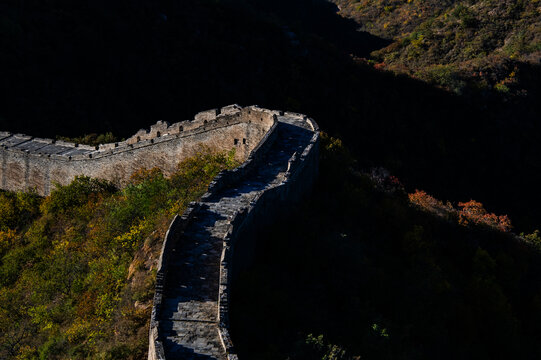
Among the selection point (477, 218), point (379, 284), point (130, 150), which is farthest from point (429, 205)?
point (130, 150)

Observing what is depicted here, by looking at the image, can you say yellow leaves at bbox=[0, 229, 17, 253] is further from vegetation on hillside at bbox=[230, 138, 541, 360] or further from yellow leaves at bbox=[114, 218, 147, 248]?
vegetation on hillside at bbox=[230, 138, 541, 360]

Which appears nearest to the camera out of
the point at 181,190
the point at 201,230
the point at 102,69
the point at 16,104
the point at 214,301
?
the point at 214,301

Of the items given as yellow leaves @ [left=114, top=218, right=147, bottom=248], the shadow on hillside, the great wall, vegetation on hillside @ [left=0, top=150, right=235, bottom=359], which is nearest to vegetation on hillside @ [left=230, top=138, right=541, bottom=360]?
the great wall

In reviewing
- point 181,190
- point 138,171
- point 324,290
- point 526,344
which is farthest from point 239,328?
point 526,344

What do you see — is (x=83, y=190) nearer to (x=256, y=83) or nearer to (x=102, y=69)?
(x=102, y=69)

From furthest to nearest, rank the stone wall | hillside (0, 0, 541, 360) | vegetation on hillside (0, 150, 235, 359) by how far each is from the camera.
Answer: the stone wall → hillside (0, 0, 541, 360) → vegetation on hillside (0, 150, 235, 359)

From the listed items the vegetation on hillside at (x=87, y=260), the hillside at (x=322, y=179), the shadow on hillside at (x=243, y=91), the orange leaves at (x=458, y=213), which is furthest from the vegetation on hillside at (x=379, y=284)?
the shadow on hillside at (x=243, y=91)

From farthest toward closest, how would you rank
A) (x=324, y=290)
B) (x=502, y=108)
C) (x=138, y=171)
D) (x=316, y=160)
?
(x=502, y=108) < (x=138, y=171) < (x=316, y=160) < (x=324, y=290)
